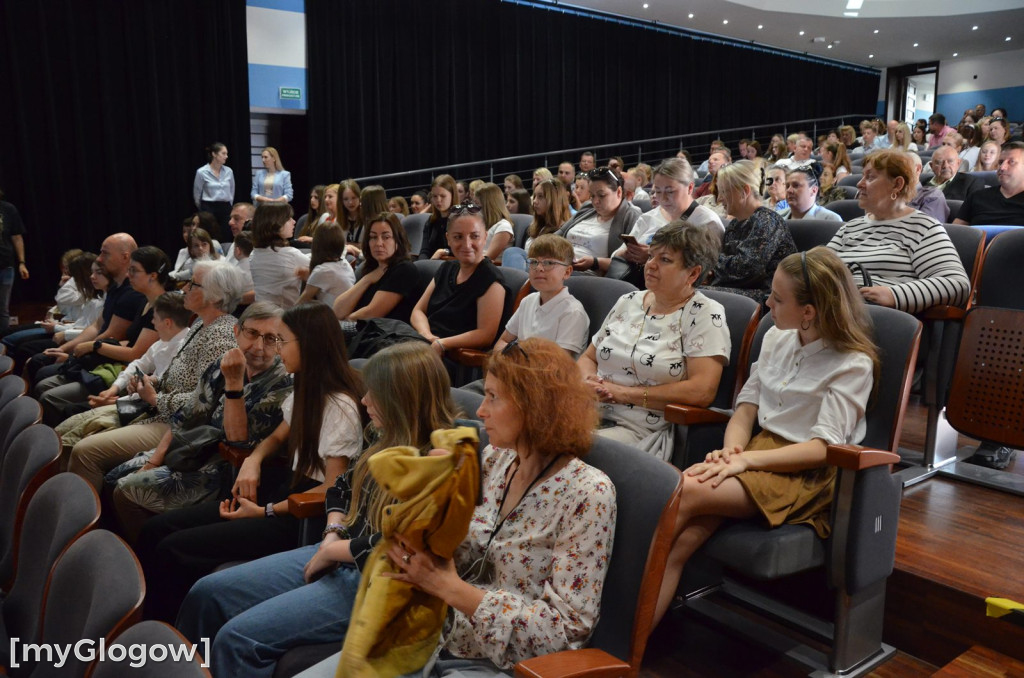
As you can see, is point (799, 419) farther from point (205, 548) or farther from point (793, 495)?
point (205, 548)

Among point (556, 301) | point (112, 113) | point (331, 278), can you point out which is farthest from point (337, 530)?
point (112, 113)

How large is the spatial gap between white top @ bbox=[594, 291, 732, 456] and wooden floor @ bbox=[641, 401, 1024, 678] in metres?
0.59

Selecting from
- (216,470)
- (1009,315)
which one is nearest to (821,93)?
(1009,315)

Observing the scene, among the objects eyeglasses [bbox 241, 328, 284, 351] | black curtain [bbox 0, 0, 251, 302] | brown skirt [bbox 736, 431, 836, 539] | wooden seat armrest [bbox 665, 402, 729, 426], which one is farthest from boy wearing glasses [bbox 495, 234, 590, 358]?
black curtain [bbox 0, 0, 251, 302]

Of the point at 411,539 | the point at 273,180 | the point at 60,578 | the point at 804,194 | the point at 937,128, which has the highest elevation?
the point at 937,128

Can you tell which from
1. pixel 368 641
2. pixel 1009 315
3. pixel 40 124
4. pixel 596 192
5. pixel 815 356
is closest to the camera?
pixel 368 641

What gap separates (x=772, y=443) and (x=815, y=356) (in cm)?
25

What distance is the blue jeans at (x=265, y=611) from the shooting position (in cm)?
169

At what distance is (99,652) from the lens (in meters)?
1.24

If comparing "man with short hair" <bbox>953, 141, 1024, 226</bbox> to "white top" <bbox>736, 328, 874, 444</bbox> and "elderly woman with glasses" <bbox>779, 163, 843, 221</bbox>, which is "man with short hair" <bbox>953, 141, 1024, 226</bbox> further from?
"white top" <bbox>736, 328, 874, 444</bbox>

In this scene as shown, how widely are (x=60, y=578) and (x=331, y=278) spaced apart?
2502 mm

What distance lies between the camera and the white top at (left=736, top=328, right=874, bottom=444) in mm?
2021

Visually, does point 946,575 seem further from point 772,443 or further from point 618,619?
point 618,619

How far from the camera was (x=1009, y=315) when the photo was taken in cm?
259
